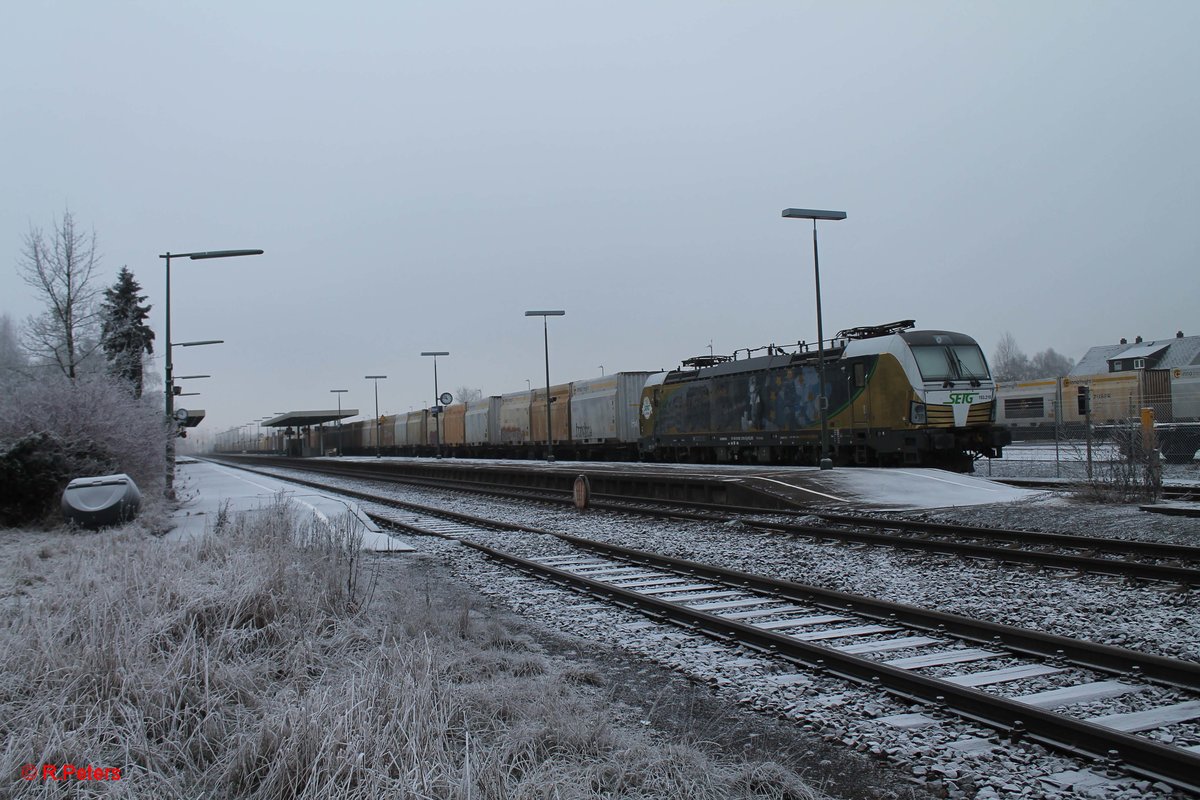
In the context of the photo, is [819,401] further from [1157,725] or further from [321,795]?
[321,795]

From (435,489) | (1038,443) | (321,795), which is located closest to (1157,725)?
(321,795)

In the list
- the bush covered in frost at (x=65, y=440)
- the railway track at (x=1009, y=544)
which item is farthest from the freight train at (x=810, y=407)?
the bush covered in frost at (x=65, y=440)

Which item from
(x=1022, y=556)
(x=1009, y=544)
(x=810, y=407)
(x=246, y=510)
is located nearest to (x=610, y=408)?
(x=810, y=407)

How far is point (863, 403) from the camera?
2088 centimetres

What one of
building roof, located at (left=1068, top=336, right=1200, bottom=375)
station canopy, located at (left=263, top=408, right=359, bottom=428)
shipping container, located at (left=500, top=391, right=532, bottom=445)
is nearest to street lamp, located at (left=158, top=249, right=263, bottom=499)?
shipping container, located at (left=500, top=391, right=532, bottom=445)

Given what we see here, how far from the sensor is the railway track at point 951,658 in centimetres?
425

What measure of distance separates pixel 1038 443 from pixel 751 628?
3901 cm

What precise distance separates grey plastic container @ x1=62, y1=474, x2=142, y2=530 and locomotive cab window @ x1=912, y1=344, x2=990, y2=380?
1715cm

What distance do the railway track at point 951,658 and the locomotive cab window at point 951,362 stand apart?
1217 centimetres

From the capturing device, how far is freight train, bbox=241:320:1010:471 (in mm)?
19641

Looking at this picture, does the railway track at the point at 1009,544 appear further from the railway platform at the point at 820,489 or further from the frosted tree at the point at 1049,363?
the frosted tree at the point at 1049,363

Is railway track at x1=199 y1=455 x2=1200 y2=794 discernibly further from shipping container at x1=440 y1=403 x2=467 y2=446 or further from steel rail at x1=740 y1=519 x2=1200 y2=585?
shipping container at x1=440 y1=403 x2=467 y2=446

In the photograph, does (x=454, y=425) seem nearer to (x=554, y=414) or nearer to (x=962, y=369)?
(x=554, y=414)

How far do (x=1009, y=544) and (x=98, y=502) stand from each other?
15.0 metres
